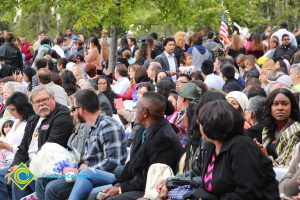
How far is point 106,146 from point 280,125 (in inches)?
84.4

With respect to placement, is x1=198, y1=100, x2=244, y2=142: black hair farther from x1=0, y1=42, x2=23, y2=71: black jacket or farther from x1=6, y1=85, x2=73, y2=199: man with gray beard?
x1=0, y1=42, x2=23, y2=71: black jacket

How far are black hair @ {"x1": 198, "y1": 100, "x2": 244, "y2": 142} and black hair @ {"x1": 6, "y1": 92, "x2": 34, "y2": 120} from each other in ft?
16.9

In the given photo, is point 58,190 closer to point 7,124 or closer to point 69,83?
point 7,124

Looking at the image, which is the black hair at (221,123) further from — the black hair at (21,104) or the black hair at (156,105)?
the black hair at (21,104)

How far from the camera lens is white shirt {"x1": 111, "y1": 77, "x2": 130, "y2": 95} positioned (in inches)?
624

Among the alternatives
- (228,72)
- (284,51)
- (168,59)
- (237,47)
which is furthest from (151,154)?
(237,47)

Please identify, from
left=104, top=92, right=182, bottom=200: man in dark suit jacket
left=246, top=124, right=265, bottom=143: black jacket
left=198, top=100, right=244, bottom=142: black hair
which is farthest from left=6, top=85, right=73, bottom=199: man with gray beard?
left=198, top=100, right=244, bottom=142: black hair

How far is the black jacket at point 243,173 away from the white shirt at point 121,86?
8.97 metres

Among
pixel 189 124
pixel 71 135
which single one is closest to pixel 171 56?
pixel 71 135

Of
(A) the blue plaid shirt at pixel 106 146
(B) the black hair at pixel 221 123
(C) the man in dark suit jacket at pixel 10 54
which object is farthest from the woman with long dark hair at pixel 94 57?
(B) the black hair at pixel 221 123

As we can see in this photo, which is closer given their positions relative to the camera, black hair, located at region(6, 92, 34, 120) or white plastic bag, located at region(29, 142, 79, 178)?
white plastic bag, located at region(29, 142, 79, 178)

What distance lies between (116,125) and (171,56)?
352 inches

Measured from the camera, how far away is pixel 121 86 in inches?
631

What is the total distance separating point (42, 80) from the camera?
14.7 meters
